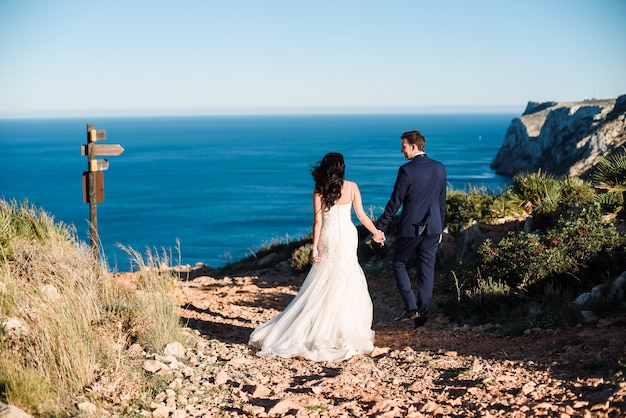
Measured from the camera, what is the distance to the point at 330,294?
7.14m

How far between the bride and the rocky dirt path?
268 mm

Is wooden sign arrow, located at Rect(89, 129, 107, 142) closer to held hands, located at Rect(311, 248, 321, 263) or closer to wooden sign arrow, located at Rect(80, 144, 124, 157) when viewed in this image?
wooden sign arrow, located at Rect(80, 144, 124, 157)

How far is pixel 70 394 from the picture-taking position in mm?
4961

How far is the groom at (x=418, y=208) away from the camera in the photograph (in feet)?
24.2

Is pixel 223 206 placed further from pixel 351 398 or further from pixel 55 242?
pixel 351 398

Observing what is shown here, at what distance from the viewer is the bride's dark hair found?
6949 mm

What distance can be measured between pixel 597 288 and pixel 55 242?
7920 mm

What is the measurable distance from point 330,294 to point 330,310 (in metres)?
0.19

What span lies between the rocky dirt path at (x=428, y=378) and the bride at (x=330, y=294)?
268mm

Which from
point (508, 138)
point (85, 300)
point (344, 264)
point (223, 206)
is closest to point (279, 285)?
point (344, 264)

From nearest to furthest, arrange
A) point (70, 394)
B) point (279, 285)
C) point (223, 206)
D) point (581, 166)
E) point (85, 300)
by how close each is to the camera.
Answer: point (70, 394) < point (85, 300) < point (279, 285) < point (581, 166) < point (223, 206)

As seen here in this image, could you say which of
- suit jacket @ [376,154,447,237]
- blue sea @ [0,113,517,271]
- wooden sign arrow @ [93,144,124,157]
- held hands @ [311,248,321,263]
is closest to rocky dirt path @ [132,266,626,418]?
held hands @ [311,248,321,263]

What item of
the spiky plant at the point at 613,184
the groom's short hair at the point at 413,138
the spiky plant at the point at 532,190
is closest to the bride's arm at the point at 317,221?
the groom's short hair at the point at 413,138

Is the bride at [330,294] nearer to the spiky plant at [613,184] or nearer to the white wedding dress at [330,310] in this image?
the white wedding dress at [330,310]
